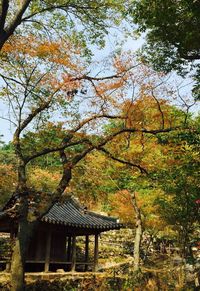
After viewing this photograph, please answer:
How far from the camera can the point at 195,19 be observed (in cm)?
948

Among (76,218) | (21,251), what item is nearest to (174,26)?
(21,251)

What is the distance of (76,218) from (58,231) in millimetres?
1304

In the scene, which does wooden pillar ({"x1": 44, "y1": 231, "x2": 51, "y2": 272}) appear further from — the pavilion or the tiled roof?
the tiled roof

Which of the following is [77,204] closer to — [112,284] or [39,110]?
[112,284]

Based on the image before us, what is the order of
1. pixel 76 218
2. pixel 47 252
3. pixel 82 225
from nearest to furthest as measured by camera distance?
pixel 47 252 → pixel 82 225 → pixel 76 218

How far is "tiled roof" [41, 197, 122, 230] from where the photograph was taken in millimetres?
18484

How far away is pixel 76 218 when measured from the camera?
65.4 feet

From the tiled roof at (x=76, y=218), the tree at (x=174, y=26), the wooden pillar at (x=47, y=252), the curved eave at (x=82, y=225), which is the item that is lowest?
the wooden pillar at (x=47, y=252)

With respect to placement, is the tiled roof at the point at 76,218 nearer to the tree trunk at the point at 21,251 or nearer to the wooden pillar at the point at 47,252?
the wooden pillar at the point at 47,252

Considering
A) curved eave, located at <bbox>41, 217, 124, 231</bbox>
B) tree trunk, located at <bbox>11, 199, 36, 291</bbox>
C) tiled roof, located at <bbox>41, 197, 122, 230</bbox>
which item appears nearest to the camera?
tree trunk, located at <bbox>11, 199, 36, 291</bbox>

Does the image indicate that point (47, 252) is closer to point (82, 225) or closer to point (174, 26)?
point (82, 225)

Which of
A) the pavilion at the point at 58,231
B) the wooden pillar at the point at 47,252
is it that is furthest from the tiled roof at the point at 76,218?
the wooden pillar at the point at 47,252

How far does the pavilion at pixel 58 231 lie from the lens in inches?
718

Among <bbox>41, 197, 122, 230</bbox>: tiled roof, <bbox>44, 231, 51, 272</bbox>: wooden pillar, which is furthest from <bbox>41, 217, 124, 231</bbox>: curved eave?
<bbox>44, 231, 51, 272</bbox>: wooden pillar
